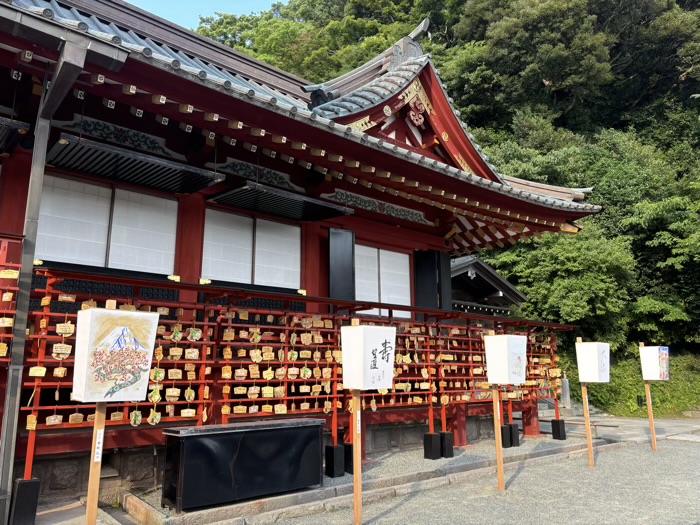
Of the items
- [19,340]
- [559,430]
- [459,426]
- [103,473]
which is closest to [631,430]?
A: [559,430]

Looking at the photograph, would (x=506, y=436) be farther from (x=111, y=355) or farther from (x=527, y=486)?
(x=111, y=355)

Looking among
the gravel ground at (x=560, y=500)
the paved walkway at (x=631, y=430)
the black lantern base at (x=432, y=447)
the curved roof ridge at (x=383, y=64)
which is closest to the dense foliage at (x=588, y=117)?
the paved walkway at (x=631, y=430)

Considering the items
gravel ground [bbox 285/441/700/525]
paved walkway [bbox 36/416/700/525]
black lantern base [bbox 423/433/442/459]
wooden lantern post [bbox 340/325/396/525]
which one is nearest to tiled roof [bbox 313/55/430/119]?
wooden lantern post [bbox 340/325/396/525]

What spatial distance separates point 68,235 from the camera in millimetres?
6223

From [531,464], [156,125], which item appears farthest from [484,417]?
[156,125]

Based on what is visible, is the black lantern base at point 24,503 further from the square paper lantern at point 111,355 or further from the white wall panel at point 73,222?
the white wall panel at point 73,222

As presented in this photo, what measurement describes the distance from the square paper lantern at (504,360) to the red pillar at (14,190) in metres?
5.92

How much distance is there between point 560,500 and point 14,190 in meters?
7.35

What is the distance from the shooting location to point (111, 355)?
3.66 metres

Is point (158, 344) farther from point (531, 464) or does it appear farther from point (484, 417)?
point (484, 417)

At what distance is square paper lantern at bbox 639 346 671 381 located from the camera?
31.8 ft

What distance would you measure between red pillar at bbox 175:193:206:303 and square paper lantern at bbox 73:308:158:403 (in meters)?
3.27

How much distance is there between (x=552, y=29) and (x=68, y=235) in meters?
33.1

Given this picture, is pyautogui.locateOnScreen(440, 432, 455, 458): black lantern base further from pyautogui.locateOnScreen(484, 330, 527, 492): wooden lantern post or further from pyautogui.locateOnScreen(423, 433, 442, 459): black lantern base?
pyautogui.locateOnScreen(484, 330, 527, 492): wooden lantern post
